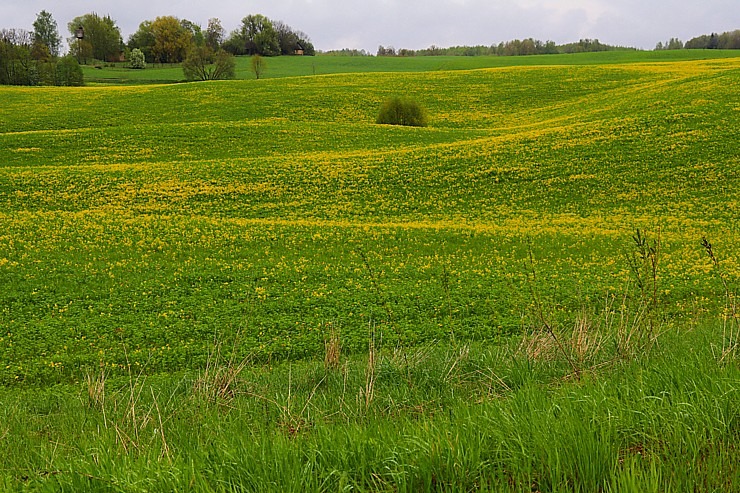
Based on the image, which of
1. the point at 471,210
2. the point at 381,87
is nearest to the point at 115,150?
the point at 471,210

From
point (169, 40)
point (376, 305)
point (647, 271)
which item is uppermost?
point (169, 40)

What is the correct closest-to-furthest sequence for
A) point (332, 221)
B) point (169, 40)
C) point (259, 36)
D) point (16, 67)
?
point (332, 221)
point (16, 67)
point (169, 40)
point (259, 36)

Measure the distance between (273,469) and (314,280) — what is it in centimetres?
1127

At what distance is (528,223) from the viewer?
70.8 ft

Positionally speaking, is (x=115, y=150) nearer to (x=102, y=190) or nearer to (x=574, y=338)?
(x=102, y=190)

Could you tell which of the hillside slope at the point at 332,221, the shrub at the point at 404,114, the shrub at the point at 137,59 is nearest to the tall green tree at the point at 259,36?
the shrub at the point at 137,59

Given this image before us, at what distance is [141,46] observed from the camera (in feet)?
392

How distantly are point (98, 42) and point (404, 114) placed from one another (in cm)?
9680

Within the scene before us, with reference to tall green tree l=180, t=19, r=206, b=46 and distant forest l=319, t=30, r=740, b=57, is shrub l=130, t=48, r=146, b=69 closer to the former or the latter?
tall green tree l=180, t=19, r=206, b=46

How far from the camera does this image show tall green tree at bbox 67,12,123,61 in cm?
11706

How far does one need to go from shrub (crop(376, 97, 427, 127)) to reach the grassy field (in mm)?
4484

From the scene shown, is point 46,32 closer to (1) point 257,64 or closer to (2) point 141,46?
(2) point 141,46

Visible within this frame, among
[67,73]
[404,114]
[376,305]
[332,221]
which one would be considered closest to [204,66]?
[67,73]

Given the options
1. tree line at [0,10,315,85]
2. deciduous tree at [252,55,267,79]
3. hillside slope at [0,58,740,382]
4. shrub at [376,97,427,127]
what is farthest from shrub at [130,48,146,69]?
shrub at [376,97,427,127]
